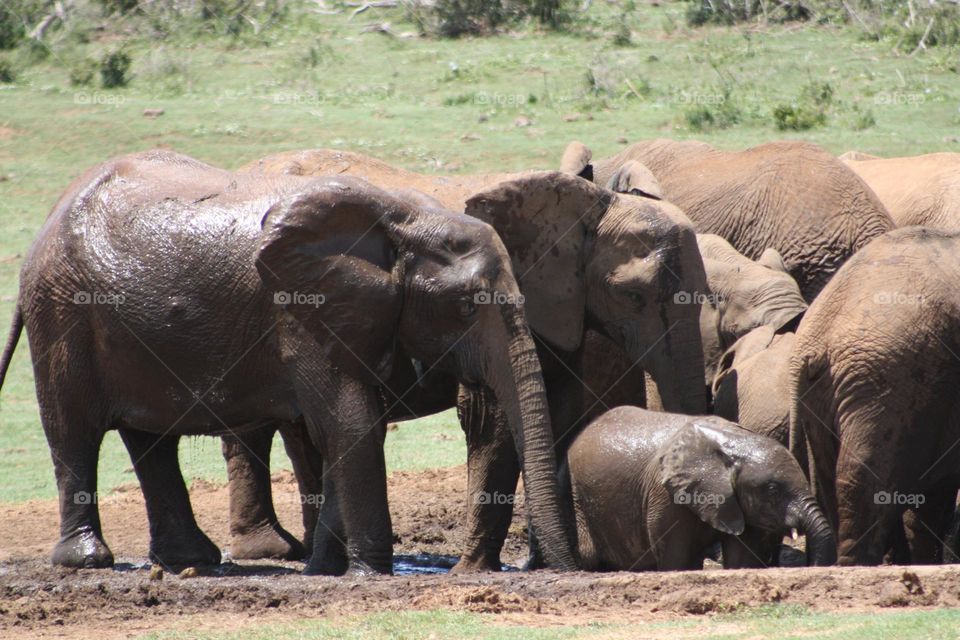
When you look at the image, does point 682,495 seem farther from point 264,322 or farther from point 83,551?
point 83,551

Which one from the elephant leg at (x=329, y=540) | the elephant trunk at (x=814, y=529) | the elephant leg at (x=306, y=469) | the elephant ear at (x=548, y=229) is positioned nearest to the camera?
the elephant trunk at (x=814, y=529)

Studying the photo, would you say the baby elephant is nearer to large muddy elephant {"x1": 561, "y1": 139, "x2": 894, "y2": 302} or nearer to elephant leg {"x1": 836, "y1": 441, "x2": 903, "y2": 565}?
elephant leg {"x1": 836, "y1": 441, "x2": 903, "y2": 565}

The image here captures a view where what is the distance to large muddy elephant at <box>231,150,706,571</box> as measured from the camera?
32.7 feet

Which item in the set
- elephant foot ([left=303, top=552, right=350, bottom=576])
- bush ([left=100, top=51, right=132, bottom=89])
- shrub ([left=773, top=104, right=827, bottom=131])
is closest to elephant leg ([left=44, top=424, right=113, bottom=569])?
elephant foot ([left=303, top=552, right=350, bottom=576])

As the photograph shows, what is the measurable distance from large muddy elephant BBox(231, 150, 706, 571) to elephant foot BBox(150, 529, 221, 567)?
139cm

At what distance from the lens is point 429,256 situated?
9008 millimetres

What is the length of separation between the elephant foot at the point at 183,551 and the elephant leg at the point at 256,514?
1.04 meters

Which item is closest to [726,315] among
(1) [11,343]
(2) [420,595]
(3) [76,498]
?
(2) [420,595]

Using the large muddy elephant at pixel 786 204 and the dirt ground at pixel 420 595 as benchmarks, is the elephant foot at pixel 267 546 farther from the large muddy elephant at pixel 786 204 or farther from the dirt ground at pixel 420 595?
the large muddy elephant at pixel 786 204

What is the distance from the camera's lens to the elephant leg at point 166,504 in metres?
10.3

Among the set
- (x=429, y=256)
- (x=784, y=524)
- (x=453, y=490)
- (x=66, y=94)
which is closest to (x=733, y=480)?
(x=784, y=524)

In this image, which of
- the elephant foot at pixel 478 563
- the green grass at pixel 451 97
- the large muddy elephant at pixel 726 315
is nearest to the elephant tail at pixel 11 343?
the elephant foot at pixel 478 563

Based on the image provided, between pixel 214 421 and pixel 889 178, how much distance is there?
730cm

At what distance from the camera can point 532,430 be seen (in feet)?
28.5
